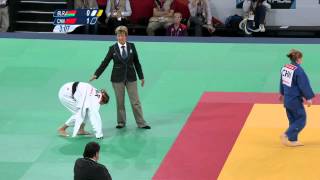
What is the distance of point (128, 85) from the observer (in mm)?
15227

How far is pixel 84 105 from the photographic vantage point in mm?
14617

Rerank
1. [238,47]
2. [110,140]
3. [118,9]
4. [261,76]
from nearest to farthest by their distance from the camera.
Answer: [110,140] < [261,76] < [238,47] < [118,9]

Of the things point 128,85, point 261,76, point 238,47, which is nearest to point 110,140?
point 128,85

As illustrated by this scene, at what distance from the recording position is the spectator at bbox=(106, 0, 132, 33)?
23297 millimetres

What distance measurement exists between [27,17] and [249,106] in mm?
10992

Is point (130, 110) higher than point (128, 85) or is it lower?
lower

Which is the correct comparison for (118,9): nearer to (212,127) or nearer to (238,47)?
(238,47)

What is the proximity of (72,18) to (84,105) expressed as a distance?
9.16m

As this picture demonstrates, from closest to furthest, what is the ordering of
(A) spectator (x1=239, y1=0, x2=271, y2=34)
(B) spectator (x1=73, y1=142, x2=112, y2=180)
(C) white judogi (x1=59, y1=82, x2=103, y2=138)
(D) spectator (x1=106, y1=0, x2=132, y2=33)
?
1. (B) spectator (x1=73, y1=142, x2=112, y2=180)
2. (C) white judogi (x1=59, y1=82, x2=103, y2=138)
3. (A) spectator (x1=239, y1=0, x2=271, y2=34)
4. (D) spectator (x1=106, y1=0, x2=132, y2=33)

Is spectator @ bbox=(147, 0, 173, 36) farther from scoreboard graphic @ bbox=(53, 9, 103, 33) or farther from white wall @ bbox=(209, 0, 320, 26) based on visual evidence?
white wall @ bbox=(209, 0, 320, 26)

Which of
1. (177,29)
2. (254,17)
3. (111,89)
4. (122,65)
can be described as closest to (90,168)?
(122,65)

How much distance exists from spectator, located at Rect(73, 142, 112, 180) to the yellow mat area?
361cm

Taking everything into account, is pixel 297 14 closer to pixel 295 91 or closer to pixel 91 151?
pixel 295 91

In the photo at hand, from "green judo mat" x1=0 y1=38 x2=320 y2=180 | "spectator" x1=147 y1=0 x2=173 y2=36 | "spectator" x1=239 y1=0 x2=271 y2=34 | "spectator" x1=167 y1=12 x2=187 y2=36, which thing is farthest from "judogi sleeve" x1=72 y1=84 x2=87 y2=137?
"spectator" x1=239 y1=0 x2=271 y2=34
